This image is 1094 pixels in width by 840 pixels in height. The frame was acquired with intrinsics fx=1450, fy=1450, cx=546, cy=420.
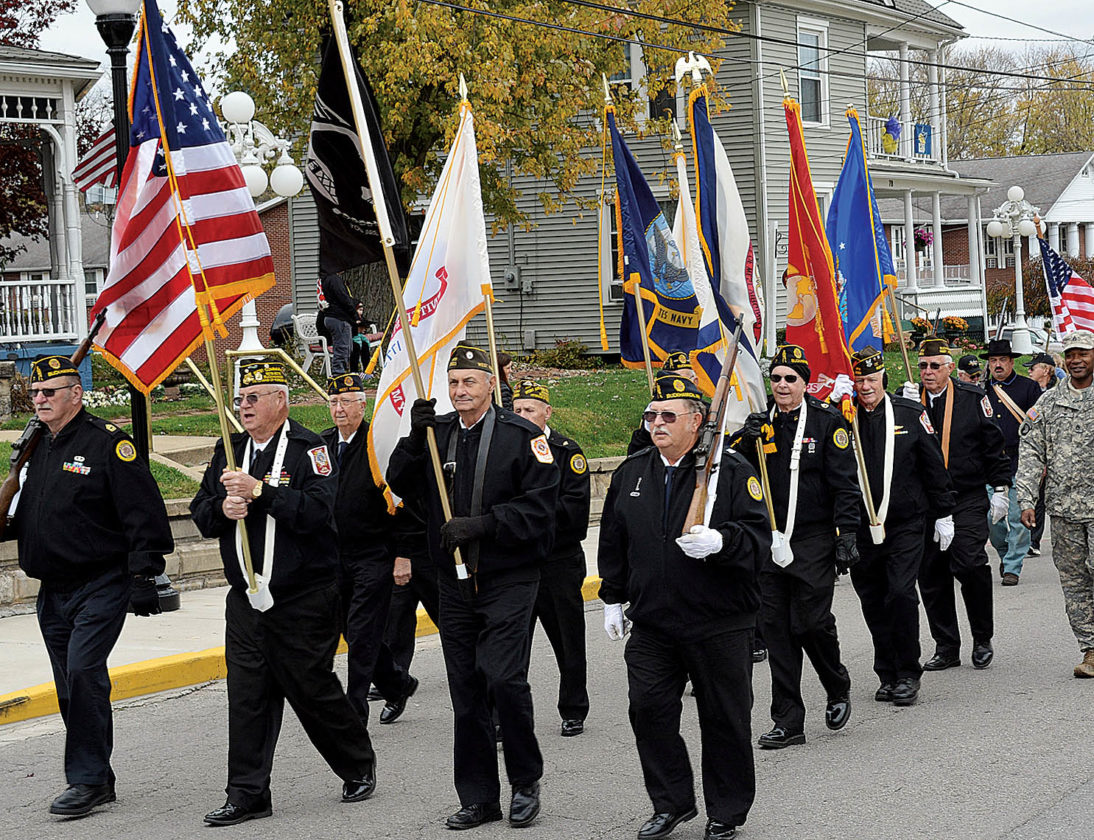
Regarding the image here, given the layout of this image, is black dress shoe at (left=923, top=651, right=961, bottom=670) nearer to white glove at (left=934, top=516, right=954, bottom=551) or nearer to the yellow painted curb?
white glove at (left=934, top=516, right=954, bottom=551)

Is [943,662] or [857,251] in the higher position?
[857,251]

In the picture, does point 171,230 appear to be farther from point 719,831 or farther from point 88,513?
point 719,831

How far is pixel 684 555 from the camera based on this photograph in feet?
19.9

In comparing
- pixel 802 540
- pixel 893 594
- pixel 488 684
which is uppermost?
pixel 802 540

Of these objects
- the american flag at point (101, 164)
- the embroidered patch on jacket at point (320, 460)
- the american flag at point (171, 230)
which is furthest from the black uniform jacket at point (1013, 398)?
the american flag at point (101, 164)

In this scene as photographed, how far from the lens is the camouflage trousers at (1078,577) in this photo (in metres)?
9.02

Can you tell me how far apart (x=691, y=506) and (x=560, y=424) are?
12.8 meters

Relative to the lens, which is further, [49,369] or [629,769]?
[629,769]

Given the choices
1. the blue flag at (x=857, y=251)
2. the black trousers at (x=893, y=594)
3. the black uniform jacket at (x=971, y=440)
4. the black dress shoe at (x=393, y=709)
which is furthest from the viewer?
the blue flag at (x=857, y=251)

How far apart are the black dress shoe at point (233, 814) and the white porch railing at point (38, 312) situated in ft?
50.1

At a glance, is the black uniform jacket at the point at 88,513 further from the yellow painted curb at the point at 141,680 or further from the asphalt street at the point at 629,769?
the yellow painted curb at the point at 141,680

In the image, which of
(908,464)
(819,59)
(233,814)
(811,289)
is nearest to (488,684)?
(233,814)

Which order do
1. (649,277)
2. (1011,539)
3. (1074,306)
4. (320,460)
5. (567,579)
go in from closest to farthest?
1. (320,460)
2. (567,579)
3. (649,277)
4. (1011,539)
5. (1074,306)

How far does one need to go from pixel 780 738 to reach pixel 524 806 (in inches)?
71.4
